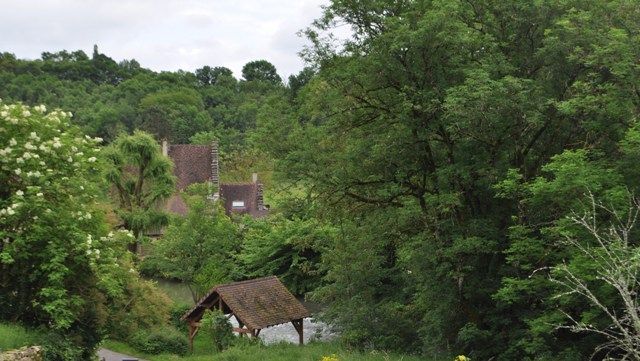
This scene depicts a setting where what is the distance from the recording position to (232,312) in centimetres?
2406

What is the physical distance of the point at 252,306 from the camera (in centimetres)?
2442

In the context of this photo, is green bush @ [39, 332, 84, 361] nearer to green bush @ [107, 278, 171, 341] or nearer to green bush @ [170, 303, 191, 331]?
green bush @ [107, 278, 171, 341]

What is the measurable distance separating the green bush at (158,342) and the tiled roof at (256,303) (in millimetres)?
1124

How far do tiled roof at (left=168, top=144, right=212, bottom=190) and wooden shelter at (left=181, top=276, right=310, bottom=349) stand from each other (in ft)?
79.3

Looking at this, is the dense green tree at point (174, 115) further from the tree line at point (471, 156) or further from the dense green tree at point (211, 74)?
the tree line at point (471, 156)

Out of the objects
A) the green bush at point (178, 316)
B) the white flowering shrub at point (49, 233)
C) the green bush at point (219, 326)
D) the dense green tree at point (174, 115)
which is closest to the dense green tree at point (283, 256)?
the green bush at point (178, 316)

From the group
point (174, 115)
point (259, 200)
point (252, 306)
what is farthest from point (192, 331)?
point (174, 115)

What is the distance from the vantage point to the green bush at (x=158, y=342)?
24.9m

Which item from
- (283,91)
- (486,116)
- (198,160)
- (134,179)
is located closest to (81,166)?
(283,91)

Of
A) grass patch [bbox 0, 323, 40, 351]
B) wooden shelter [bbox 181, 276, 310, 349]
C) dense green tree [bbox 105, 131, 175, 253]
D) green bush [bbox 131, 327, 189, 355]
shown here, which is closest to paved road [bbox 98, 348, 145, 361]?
green bush [bbox 131, 327, 189, 355]

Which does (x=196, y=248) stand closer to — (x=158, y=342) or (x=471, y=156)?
(x=158, y=342)

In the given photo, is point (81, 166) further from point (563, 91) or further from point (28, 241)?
point (563, 91)

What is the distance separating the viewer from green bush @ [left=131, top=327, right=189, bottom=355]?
24.9 metres

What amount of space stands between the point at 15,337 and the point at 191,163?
37098mm
